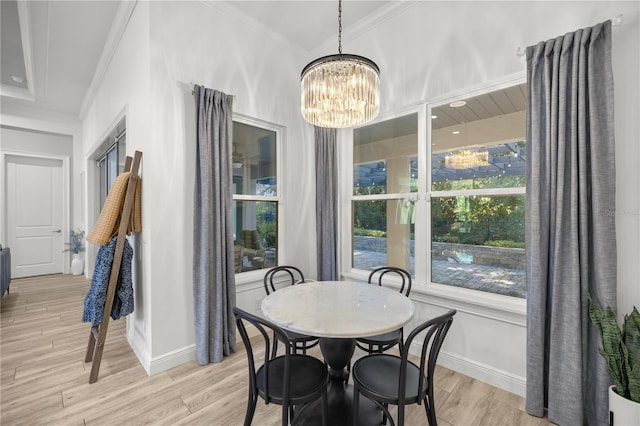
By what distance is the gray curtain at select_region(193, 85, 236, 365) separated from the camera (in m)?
2.43

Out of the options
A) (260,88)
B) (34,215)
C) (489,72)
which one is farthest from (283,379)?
(34,215)

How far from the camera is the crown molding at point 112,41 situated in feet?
8.64

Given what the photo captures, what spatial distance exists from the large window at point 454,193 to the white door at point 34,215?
6.33m

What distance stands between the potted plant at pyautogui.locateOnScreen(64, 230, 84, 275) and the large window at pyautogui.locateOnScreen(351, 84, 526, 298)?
574cm

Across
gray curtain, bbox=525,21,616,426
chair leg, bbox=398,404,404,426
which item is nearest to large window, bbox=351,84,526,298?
gray curtain, bbox=525,21,616,426

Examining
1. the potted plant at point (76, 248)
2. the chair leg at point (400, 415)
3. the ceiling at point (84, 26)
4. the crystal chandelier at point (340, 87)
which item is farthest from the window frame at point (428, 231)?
the potted plant at point (76, 248)

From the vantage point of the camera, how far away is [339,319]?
157 centimetres

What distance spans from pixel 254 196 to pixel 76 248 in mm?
4818

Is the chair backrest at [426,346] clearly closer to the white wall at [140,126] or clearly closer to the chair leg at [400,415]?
the chair leg at [400,415]

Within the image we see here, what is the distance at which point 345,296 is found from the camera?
2.00 metres

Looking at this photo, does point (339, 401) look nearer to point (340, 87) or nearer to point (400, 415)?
point (400, 415)

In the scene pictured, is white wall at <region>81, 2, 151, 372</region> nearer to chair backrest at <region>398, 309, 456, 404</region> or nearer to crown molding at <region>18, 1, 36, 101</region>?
crown molding at <region>18, 1, 36, 101</region>

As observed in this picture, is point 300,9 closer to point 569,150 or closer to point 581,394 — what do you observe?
point 569,150

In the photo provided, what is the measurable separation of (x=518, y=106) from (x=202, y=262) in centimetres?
277
